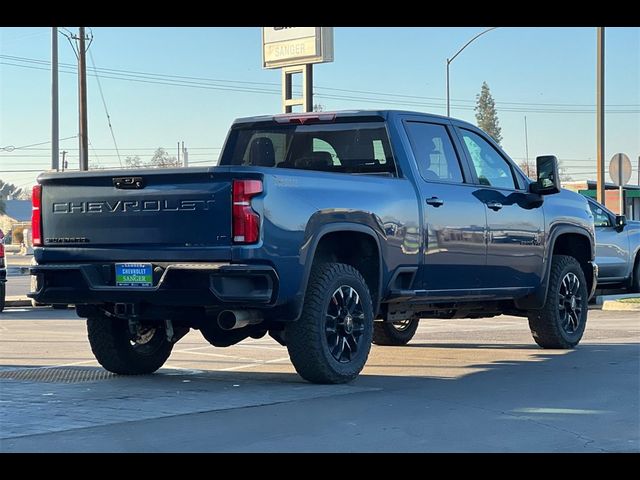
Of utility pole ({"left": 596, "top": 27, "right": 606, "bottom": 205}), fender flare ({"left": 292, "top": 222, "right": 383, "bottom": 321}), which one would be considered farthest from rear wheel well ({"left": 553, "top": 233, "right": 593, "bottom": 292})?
utility pole ({"left": 596, "top": 27, "right": 606, "bottom": 205})

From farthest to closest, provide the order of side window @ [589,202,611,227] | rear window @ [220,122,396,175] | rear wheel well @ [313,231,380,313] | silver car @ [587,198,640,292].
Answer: side window @ [589,202,611,227] < silver car @ [587,198,640,292] < rear window @ [220,122,396,175] < rear wheel well @ [313,231,380,313]

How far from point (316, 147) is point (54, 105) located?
67.5ft

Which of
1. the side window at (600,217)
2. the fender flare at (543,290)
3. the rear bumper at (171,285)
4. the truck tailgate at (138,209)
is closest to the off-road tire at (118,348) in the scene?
the rear bumper at (171,285)

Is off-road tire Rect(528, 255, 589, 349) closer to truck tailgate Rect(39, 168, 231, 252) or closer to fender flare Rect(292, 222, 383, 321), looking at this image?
fender flare Rect(292, 222, 383, 321)

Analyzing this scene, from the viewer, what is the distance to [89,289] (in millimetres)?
8828

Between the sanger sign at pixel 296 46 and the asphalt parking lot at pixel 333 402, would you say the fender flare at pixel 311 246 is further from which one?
the sanger sign at pixel 296 46

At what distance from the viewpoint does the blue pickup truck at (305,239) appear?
27.3 feet

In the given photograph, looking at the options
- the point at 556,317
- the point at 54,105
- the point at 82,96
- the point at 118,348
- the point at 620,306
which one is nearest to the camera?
the point at 118,348

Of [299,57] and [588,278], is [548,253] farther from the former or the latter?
[299,57]

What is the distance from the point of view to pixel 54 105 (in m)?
29.5

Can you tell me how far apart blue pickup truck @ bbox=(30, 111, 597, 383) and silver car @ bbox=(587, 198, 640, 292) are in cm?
931

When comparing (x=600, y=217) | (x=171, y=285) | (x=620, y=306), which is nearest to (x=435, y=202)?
(x=171, y=285)

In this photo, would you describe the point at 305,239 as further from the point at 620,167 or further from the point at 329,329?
the point at 620,167

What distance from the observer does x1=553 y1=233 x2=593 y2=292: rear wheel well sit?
12031 millimetres
